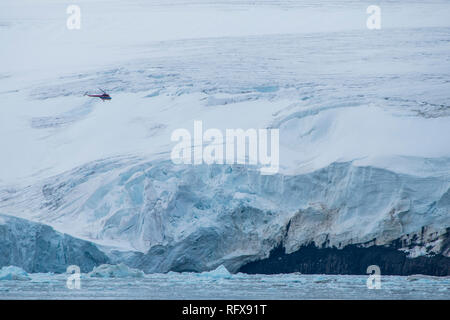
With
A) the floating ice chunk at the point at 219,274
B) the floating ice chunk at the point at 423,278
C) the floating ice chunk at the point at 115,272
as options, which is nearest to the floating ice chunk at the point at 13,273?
the floating ice chunk at the point at 115,272

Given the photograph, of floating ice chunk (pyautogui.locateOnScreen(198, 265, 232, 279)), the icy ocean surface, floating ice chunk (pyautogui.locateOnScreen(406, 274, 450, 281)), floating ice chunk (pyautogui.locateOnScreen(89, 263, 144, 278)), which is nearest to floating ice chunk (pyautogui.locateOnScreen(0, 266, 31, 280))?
the icy ocean surface

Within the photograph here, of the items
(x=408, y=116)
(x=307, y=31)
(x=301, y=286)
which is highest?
(x=307, y=31)

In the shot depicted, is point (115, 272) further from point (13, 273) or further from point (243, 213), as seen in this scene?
point (243, 213)

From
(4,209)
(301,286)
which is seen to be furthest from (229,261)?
(4,209)

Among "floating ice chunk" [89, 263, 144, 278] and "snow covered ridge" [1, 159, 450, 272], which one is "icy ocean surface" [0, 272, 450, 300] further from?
"snow covered ridge" [1, 159, 450, 272]

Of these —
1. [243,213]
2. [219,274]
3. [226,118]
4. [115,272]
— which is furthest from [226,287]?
[226,118]

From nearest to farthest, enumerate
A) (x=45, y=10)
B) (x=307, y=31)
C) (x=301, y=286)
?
Result: (x=301, y=286), (x=45, y=10), (x=307, y=31)

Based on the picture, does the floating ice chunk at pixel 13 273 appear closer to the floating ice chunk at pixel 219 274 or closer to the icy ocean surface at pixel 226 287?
the icy ocean surface at pixel 226 287
